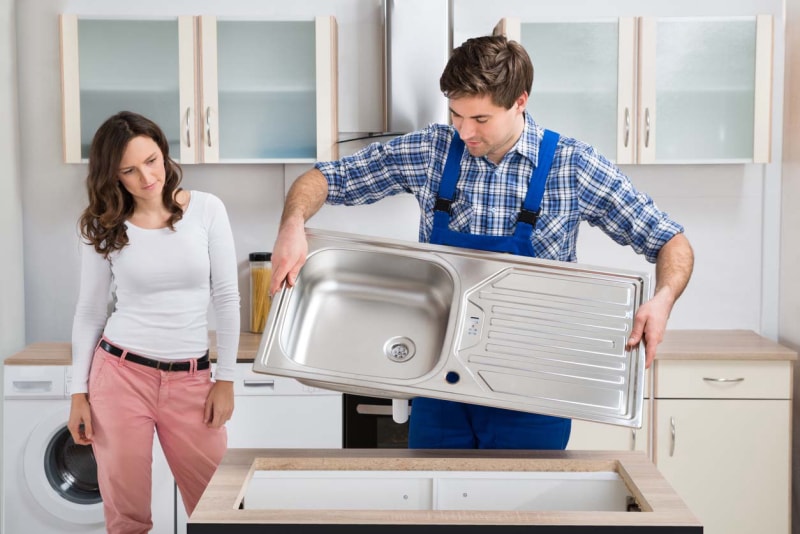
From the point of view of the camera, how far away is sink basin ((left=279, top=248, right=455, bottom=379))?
1.61 meters

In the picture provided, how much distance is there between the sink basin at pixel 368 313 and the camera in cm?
161

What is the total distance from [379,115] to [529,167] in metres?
1.72

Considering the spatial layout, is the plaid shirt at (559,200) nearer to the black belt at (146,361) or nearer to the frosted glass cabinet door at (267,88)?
the black belt at (146,361)

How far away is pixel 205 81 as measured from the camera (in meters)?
3.13

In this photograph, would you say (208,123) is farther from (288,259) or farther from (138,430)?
(288,259)

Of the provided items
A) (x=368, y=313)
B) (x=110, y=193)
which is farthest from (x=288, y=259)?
(x=110, y=193)

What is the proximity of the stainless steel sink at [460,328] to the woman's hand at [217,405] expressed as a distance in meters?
0.59

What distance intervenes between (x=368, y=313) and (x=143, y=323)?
696 mm

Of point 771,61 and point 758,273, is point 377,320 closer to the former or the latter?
point 771,61

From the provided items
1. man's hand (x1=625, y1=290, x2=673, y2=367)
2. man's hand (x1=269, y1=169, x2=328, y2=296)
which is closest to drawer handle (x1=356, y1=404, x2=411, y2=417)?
man's hand (x1=269, y1=169, x2=328, y2=296)

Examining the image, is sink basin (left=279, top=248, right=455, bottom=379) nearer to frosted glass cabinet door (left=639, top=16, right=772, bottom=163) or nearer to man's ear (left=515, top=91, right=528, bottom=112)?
man's ear (left=515, top=91, right=528, bottom=112)

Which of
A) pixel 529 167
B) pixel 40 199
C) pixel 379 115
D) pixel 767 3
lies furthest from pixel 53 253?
pixel 767 3

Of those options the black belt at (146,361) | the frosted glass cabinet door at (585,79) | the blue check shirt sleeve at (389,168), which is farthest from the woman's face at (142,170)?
the frosted glass cabinet door at (585,79)

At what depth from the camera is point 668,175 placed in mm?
3516
